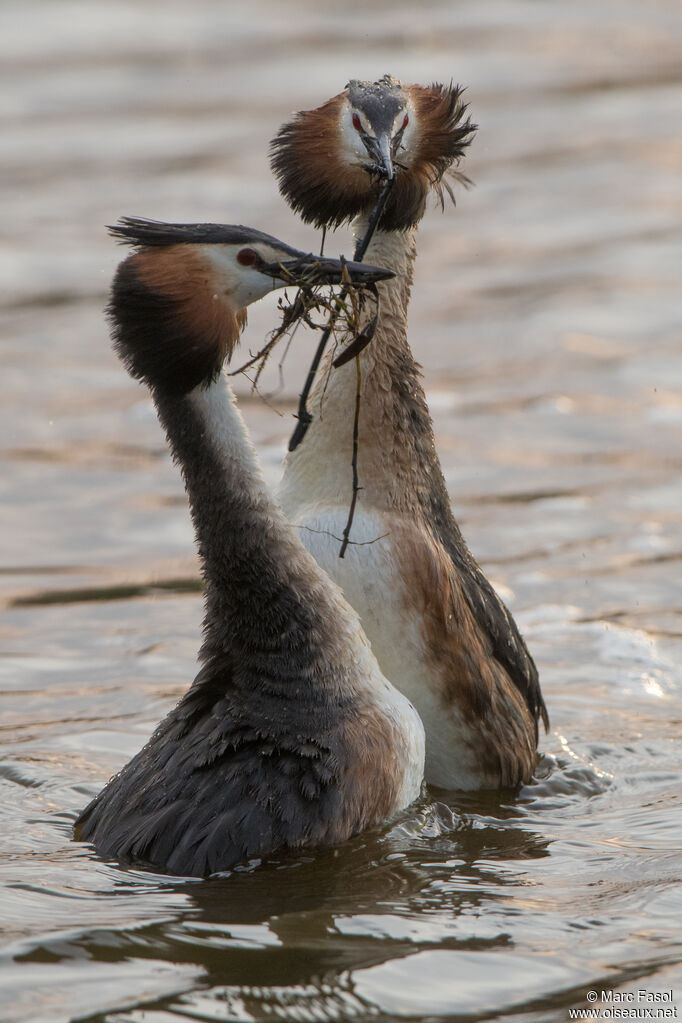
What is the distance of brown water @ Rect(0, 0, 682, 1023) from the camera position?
5.19 meters

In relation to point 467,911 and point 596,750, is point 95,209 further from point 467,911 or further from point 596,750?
point 467,911

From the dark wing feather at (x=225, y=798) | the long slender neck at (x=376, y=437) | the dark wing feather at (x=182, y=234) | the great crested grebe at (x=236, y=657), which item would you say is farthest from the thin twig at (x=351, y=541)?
the dark wing feather at (x=182, y=234)

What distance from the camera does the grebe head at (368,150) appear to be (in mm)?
7094

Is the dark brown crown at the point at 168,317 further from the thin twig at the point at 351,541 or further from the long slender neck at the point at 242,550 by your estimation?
the thin twig at the point at 351,541

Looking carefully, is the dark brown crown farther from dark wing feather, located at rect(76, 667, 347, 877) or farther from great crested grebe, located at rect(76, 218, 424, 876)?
dark wing feather, located at rect(76, 667, 347, 877)

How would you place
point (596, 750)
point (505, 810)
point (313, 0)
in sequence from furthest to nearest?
point (313, 0) → point (596, 750) → point (505, 810)

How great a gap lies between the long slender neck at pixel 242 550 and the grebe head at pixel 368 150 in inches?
57.2

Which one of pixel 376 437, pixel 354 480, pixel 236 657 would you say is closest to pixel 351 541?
pixel 354 480

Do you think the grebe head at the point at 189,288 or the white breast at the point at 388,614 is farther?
the white breast at the point at 388,614

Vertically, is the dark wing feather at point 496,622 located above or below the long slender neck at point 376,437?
below

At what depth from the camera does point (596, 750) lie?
23.7ft

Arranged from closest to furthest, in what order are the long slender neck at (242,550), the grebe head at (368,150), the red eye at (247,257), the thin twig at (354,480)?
1. the red eye at (247,257)
2. the long slender neck at (242,550)
3. the thin twig at (354,480)
4. the grebe head at (368,150)

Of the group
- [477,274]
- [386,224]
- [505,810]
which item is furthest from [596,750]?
[477,274]

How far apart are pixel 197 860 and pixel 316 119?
3062 millimetres
